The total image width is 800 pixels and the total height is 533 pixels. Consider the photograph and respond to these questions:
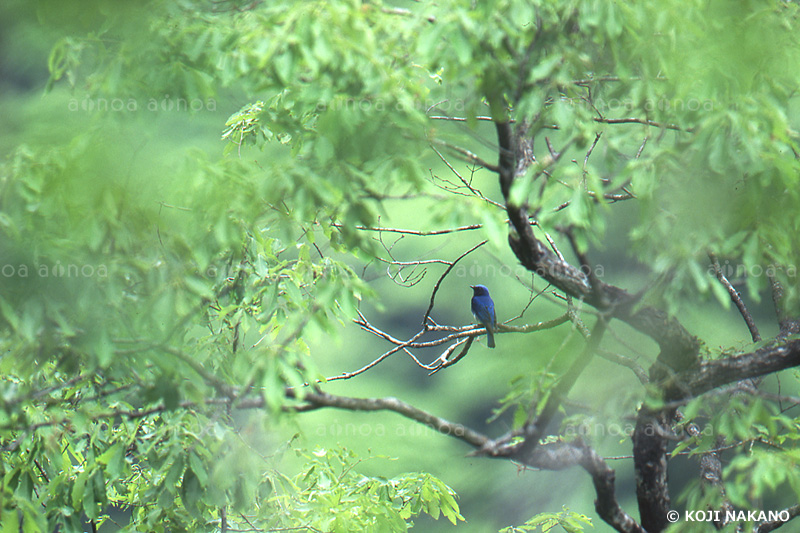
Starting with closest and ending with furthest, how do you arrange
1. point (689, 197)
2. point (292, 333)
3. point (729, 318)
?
point (292, 333) < point (689, 197) < point (729, 318)

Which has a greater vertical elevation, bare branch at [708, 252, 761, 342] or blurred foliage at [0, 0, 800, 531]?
blurred foliage at [0, 0, 800, 531]

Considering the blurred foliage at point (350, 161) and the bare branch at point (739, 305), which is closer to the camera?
the blurred foliage at point (350, 161)

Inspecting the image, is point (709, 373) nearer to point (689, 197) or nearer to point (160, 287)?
point (689, 197)

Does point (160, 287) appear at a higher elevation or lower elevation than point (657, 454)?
higher

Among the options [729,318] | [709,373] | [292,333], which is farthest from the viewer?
[729,318]

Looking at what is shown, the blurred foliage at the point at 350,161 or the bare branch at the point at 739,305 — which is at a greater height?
the blurred foliage at the point at 350,161

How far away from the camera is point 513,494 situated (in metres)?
6.57

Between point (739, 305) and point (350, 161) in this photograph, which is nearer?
point (350, 161)

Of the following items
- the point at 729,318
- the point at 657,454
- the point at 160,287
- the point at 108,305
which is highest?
the point at 160,287

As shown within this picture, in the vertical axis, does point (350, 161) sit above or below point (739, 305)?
above

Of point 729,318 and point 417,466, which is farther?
point 417,466

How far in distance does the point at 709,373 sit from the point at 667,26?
106 centimetres

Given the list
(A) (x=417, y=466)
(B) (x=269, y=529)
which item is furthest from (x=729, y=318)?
(B) (x=269, y=529)

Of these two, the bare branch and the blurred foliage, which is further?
the bare branch
